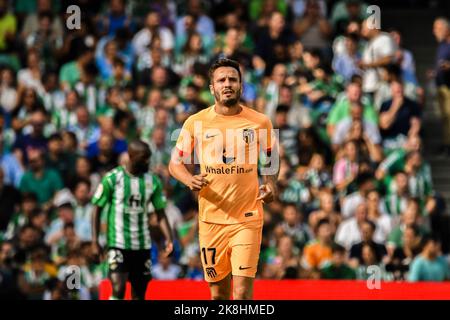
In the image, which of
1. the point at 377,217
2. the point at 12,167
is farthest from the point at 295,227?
the point at 12,167

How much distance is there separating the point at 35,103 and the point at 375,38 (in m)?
4.87

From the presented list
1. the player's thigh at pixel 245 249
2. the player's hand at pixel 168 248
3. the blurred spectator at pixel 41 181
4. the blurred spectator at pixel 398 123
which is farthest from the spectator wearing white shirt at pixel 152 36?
the player's thigh at pixel 245 249

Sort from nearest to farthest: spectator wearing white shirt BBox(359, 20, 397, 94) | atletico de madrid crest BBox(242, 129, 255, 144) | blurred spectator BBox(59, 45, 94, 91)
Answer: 1. atletico de madrid crest BBox(242, 129, 255, 144)
2. spectator wearing white shirt BBox(359, 20, 397, 94)
3. blurred spectator BBox(59, 45, 94, 91)

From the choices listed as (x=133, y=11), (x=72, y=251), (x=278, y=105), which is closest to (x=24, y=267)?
(x=72, y=251)

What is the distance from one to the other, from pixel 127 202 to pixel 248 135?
201 cm

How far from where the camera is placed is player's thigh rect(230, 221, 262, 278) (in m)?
11.8

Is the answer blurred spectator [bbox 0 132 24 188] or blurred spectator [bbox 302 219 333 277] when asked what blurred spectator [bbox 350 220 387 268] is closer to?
blurred spectator [bbox 302 219 333 277]

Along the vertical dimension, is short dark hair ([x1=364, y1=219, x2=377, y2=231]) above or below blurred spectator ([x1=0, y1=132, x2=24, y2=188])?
below

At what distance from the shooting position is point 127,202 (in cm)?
1352

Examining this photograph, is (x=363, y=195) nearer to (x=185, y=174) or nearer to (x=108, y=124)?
(x=108, y=124)

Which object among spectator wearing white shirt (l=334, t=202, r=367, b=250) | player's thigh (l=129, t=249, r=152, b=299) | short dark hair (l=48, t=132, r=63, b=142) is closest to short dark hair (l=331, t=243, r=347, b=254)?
spectator wearing white shirt (l=334, t=202, r=367, b=250)

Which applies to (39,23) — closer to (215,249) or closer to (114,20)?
(114,20)

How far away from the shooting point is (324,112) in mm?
19250

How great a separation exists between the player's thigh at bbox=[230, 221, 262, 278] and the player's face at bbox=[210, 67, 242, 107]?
106cm
